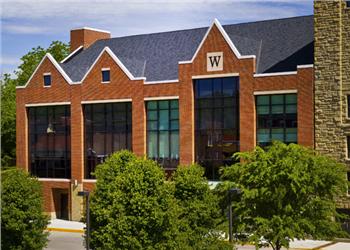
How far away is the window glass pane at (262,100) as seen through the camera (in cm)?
4809

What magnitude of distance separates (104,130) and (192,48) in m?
9.03

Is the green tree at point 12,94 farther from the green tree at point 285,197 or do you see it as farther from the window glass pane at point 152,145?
the green tree at point 285,197

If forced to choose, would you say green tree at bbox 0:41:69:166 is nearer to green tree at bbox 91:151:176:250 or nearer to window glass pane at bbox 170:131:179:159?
window glass pane at bbox 170:131:179:159

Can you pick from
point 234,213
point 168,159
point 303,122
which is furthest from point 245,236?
point 168,159

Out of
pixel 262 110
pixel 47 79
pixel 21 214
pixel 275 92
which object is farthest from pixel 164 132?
pixel 21 214

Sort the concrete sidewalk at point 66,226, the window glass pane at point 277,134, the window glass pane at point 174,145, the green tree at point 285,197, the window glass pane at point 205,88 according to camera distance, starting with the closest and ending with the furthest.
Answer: the green tree at point 285,197
the window glass pane at point 277,134
the window glass pane at point 205,88
the concrete sidewalk at point 66,226
the window glass pane at point 174,145

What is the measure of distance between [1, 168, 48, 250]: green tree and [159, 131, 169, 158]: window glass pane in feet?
67.8

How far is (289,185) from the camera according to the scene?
110 feet

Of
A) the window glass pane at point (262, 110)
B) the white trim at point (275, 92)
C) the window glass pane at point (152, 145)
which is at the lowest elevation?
the window glass pane at point (152, 145)

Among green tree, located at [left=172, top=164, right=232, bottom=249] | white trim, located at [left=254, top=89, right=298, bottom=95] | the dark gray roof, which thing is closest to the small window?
the dark gray roof

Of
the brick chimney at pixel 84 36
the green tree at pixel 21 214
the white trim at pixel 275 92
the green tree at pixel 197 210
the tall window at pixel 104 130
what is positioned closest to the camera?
the green tree at pixel 21 214

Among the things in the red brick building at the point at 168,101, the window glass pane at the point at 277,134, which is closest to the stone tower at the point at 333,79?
the red brick building at the point at 168,101

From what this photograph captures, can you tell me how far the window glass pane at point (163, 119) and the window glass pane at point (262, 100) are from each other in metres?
7.17

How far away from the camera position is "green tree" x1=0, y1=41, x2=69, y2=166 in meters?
75.2
